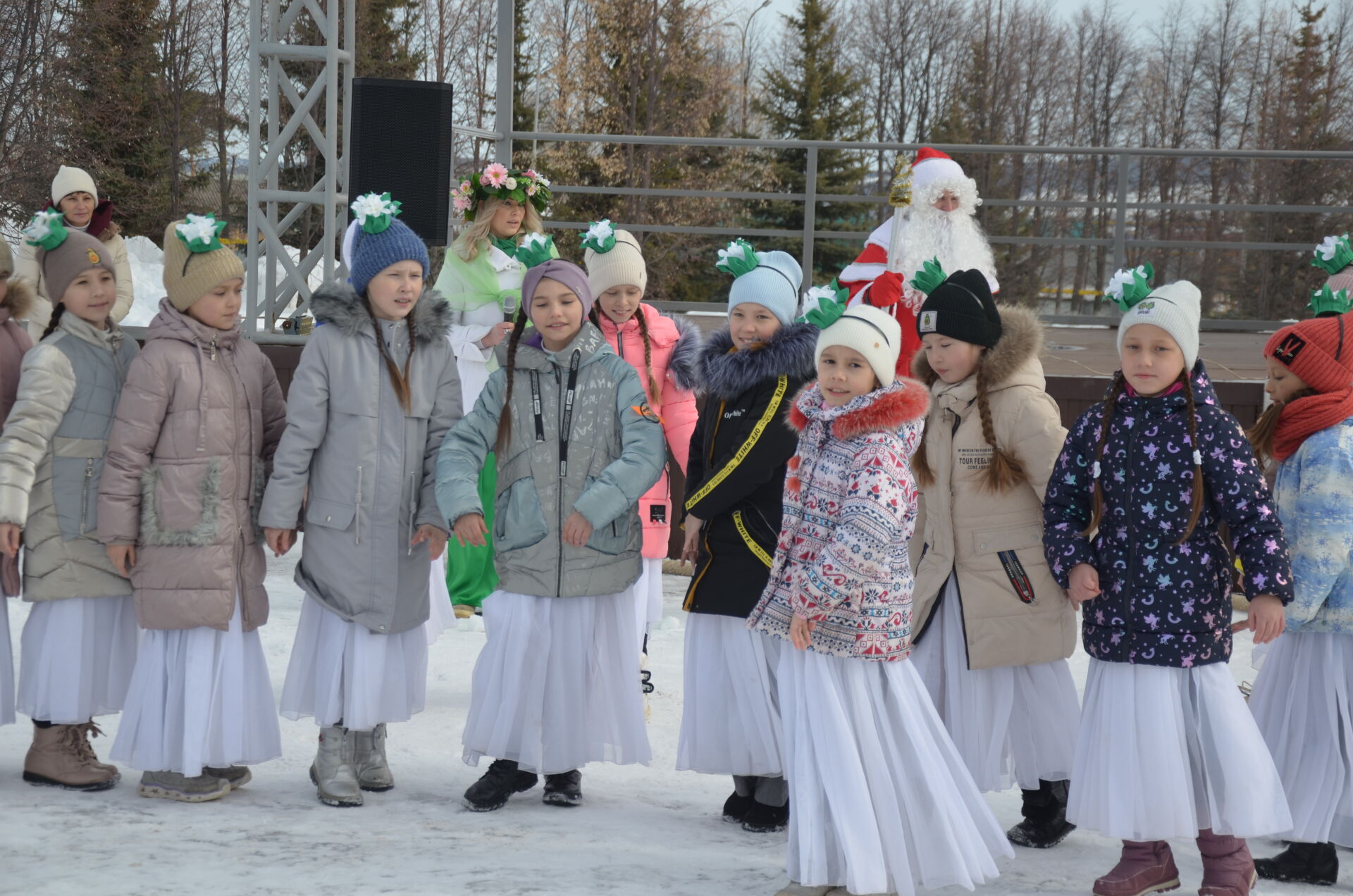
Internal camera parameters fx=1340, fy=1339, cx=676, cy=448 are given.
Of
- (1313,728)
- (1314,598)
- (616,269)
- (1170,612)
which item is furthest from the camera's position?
(616,269)

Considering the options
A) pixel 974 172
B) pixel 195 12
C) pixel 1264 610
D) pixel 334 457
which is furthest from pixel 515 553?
pixel 195 12

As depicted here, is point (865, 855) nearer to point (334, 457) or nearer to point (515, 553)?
point (515, 553)

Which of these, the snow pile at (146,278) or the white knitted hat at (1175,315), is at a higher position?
the snow pile at (146,278)

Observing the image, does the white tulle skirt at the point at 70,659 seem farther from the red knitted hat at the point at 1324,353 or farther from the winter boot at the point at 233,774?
the red knitted hat at the point at 1324,353

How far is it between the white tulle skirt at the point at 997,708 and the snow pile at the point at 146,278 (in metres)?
14.6

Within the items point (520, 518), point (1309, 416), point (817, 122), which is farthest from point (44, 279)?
point (817, 122)

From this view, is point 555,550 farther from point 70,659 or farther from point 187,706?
point 70,659

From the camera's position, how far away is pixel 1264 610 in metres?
3.05

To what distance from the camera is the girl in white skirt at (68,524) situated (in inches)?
148

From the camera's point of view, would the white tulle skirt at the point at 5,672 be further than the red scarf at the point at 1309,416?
Yes

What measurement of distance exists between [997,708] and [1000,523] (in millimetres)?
504

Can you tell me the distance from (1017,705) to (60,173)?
5762mm

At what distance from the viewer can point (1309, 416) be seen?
3426 mm

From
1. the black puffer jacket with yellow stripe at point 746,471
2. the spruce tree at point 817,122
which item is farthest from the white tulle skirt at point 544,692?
the spruce tree at point 817,122
